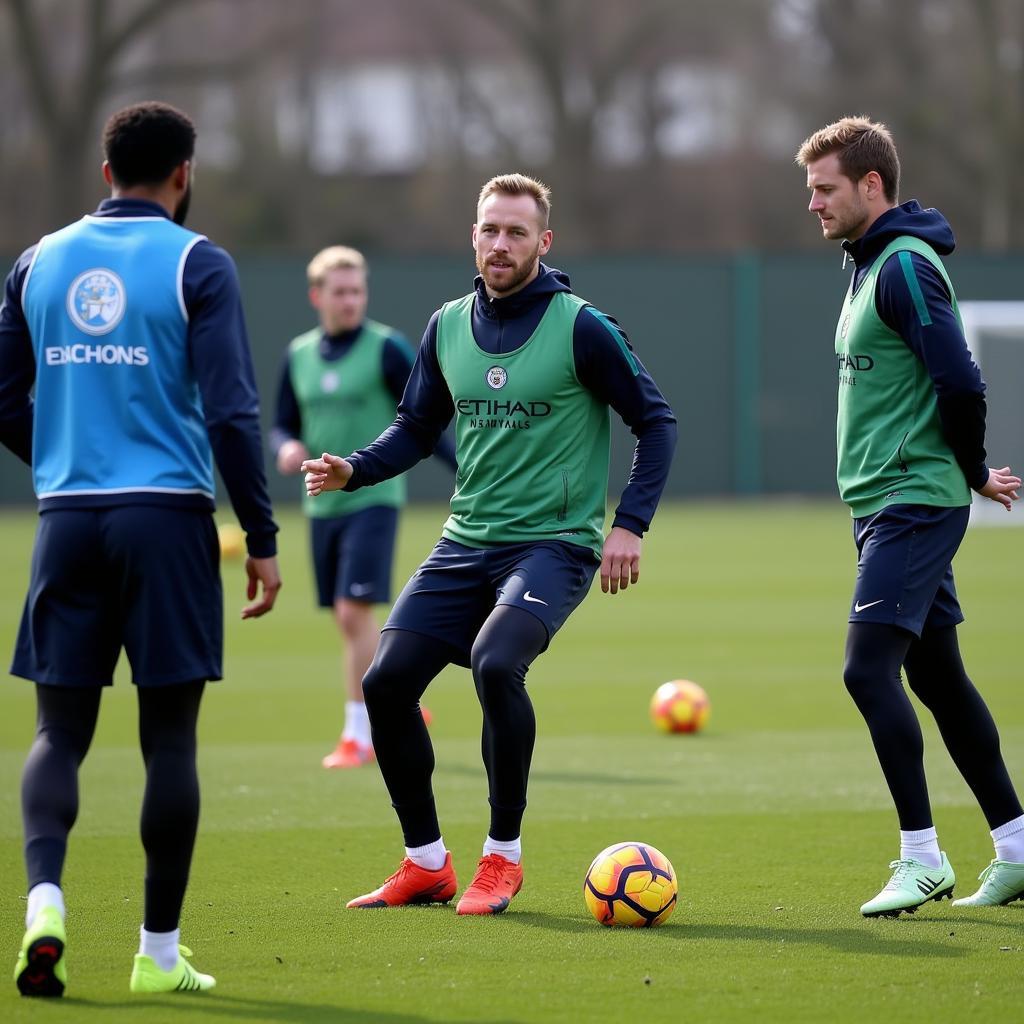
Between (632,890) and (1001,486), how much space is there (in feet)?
5.84

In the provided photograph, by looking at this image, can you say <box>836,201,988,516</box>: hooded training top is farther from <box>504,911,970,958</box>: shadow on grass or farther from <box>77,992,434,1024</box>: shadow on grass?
<box>77,992,434,1024</box>: shadow on grass

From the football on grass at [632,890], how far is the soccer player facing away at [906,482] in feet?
2.20

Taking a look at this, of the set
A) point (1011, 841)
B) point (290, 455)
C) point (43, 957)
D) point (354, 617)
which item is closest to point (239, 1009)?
point (43, 957)

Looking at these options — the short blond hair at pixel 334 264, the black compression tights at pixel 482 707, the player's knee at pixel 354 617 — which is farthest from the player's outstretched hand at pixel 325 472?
the short blond hair at pixel 334 264

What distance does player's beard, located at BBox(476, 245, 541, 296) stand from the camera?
580 centimetres

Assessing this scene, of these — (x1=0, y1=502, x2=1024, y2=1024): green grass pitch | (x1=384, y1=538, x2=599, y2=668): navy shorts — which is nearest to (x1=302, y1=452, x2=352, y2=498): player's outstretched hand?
(x1=384, y1=538, x2=599, y2=668): navy shorts

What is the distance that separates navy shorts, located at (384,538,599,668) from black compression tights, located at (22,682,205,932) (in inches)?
→ 46.2

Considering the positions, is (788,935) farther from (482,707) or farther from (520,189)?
(520,189)

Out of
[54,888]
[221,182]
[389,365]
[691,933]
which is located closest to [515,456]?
[691,933]

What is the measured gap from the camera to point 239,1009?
4531 mm

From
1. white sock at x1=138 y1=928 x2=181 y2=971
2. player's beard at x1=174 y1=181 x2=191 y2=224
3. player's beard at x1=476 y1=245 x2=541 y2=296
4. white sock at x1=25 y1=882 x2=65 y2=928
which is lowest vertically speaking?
white sock at x1=138 y1=928 x2=181 y2=971

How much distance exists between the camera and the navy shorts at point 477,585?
18.7 feet

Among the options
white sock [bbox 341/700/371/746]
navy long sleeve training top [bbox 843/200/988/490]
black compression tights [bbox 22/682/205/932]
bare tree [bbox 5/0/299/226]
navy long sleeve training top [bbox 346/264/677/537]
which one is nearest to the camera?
black compression tights [bbox 22/682/205/932]

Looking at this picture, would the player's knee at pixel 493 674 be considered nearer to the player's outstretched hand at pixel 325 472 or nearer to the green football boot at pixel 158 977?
the player's outstretched hand at pixel 325 472
